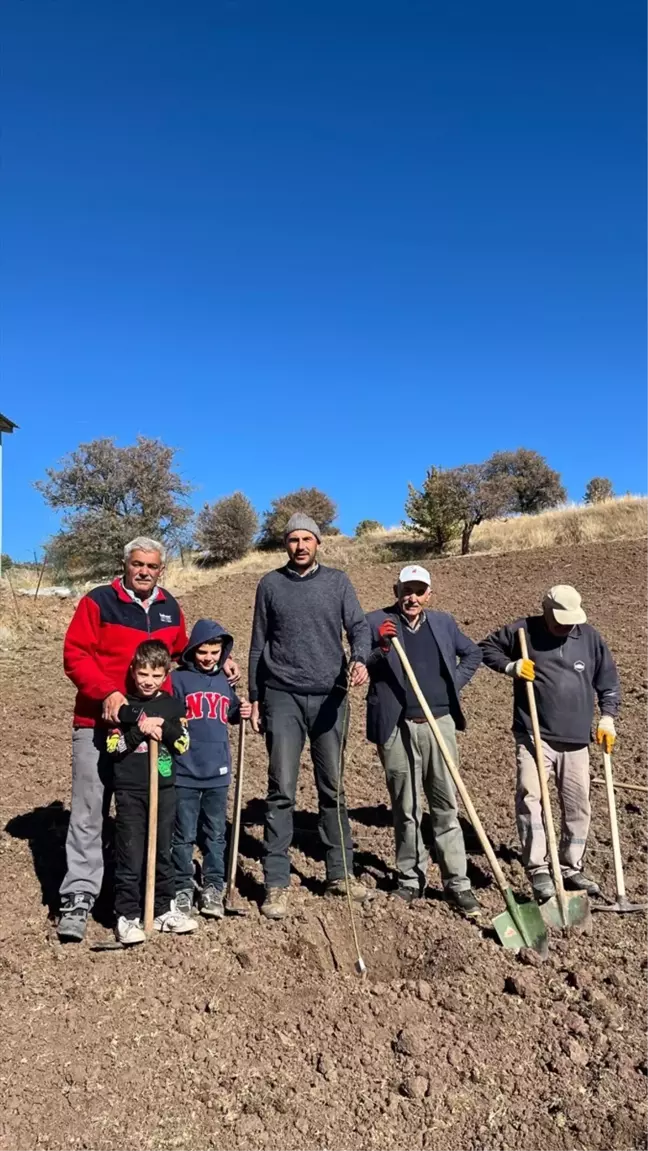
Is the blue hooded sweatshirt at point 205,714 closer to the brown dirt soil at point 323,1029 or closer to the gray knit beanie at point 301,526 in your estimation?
the gray knit beanie at point 301,526

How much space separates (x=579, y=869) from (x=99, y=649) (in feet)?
9.71

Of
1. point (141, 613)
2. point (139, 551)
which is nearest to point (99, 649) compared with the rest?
point (141, 613)

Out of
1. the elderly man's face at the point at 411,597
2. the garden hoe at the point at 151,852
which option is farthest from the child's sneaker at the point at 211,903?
the elderly man's face at the point at 411,597

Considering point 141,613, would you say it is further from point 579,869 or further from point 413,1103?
point 579,869

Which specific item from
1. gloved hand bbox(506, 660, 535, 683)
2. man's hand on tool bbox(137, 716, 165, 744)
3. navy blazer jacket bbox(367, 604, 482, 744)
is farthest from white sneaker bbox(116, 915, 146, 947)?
gloved hand bbox(506, 660, 535, 683)

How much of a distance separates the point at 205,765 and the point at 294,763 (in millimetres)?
485

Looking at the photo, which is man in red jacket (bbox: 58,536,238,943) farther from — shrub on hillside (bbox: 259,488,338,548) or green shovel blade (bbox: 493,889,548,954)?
shrub on hillside (bbox: 259,488,338,548)

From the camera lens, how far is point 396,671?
411 cm

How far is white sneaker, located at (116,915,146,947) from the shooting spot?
3570mm

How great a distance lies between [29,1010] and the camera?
3.19m

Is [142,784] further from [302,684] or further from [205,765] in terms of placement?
[302,684]

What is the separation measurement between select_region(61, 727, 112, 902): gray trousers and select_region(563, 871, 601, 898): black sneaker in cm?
263

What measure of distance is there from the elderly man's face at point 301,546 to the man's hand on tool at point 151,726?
1.13 metres

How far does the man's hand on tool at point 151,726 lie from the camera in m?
3.61
